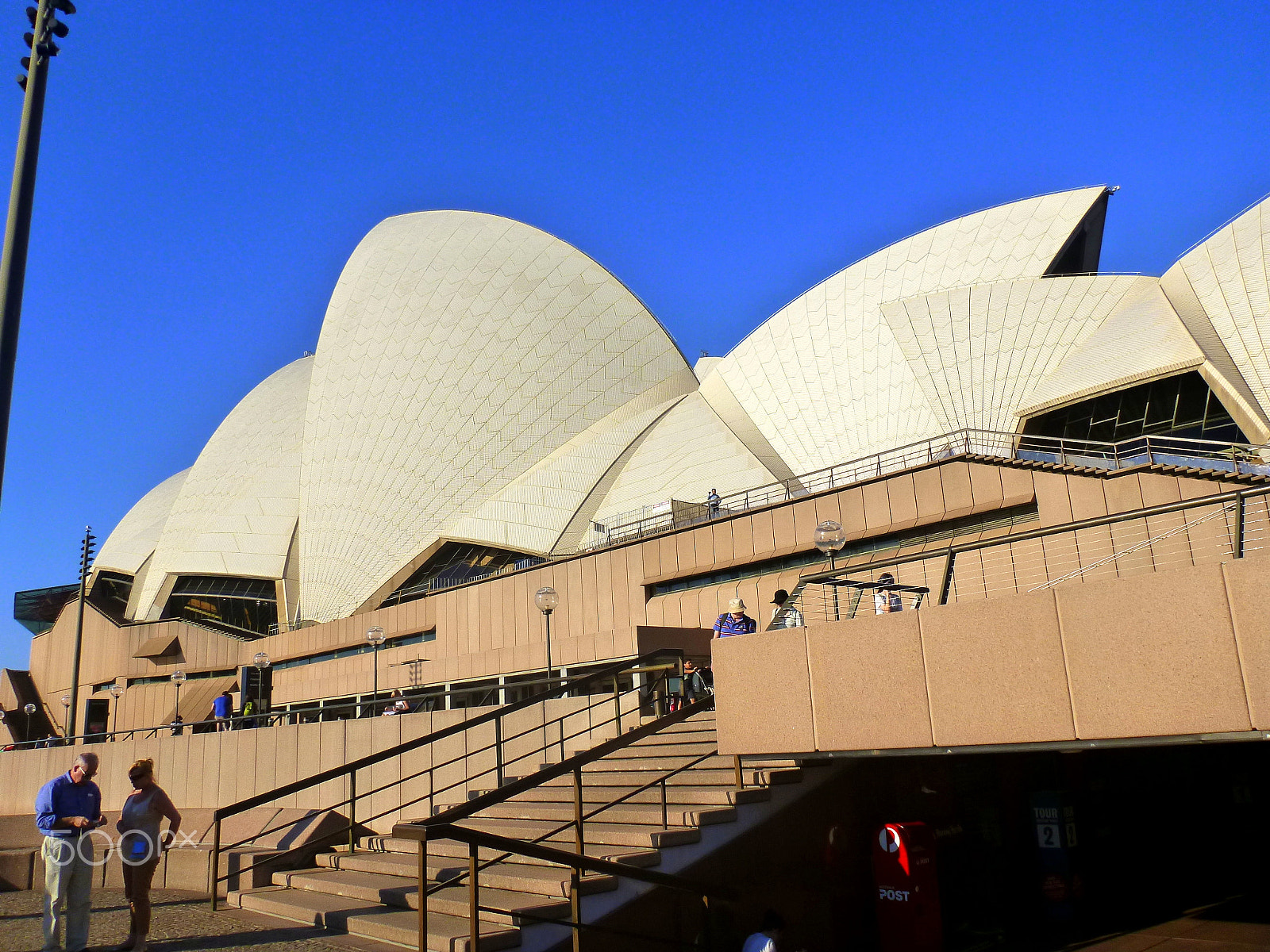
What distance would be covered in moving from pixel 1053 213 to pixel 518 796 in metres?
22.7

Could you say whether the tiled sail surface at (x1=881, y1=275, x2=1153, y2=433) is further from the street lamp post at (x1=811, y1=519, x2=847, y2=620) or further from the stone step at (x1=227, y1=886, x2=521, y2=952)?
the stone step at (x1=227, y1=886, x2=521, y2=952)

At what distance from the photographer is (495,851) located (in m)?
7.91

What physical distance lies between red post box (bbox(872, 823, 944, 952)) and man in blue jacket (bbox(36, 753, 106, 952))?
5.70m

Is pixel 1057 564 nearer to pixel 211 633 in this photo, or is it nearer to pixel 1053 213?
pixel 1053 213

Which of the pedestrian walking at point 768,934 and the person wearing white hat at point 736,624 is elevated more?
the person wearing white hat at point 736,624

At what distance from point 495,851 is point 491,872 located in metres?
0.74

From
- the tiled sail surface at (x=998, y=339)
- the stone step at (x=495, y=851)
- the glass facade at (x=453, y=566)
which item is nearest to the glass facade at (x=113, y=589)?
the glass facade at (x=453, y=566)

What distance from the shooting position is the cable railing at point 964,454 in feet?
47.7

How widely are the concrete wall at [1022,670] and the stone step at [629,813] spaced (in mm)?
525

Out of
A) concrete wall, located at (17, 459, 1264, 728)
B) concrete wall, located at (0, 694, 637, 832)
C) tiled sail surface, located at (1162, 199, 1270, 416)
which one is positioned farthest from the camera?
tiled sail surface, located at (1162, 199, 1270, 416)

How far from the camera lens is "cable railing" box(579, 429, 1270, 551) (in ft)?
47.7

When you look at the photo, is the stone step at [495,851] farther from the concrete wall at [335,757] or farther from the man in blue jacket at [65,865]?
the man in blue jacket at [65,865]

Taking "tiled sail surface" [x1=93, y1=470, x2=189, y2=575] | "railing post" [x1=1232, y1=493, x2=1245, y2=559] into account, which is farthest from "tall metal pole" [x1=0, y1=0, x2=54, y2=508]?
"tiled sail surface" [x1=93, y1=470, x2=189, y2=575]

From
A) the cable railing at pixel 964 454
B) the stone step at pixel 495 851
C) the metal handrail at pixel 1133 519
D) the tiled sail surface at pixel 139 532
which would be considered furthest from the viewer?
the tiled sail surface at pixel 139 532
